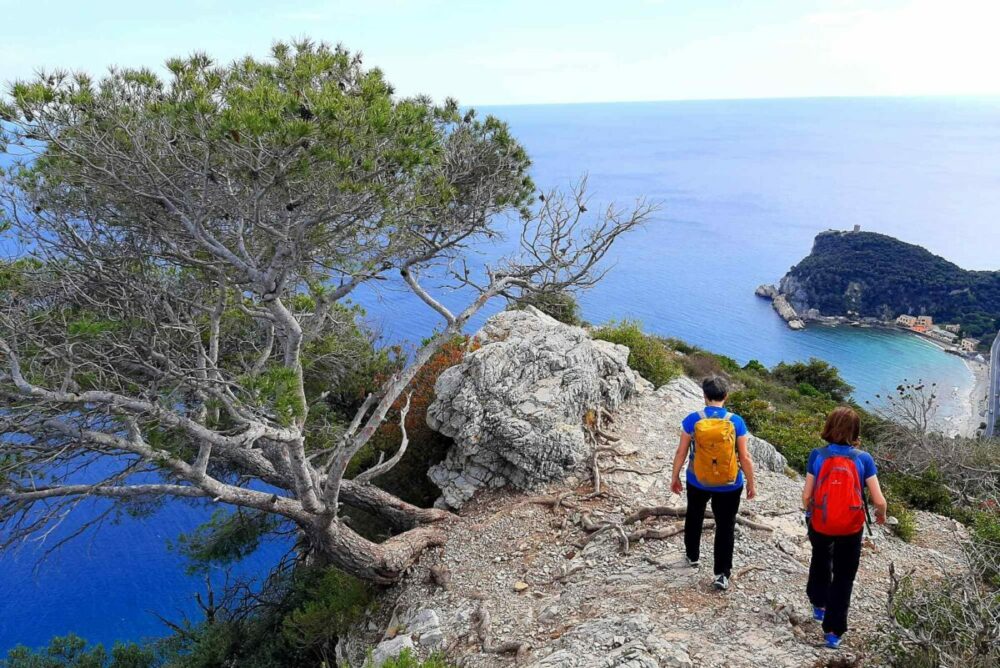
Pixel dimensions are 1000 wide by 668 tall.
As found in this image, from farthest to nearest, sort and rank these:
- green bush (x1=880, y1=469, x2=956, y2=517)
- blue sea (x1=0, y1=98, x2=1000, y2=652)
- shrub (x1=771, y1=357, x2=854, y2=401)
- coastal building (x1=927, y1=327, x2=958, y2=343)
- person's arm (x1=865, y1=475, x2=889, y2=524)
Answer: coastal building (x1=927, y1=327, x2=958, y2=343) < shrub (x1=771, y1=357, x2=854, y2=401) < blue sea (x1=0, y1=98, x2=1000, y2=652) < green bush (x1=880, y1=469, x2=956, y2=517) < person's arm (x1=865, y1=475, x2=889, y2=524)

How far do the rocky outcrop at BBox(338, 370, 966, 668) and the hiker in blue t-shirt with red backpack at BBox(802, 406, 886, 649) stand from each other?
0.40m

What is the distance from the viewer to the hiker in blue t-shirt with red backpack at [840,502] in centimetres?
452

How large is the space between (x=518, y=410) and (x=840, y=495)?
5461 mm

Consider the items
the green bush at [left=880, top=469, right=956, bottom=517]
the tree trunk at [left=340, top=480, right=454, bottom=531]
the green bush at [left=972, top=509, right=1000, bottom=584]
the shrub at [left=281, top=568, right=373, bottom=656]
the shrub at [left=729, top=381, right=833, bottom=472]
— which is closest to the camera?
the green bush at [left=972, top=509, right=1000, bottom=584]

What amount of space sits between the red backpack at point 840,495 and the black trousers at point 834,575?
133 millimetres

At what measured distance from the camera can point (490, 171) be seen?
321 inches

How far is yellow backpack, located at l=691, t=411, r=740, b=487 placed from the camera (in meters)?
5.16

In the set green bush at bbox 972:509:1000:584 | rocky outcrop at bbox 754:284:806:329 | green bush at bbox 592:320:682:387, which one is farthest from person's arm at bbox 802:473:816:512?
rocky outcrop at bbox 754:284:806:329

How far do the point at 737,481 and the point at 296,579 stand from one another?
7.05 metres

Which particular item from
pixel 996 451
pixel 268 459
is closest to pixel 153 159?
pixel 268 459

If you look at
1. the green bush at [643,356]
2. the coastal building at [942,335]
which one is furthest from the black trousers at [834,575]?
the coastal building at [942,335]

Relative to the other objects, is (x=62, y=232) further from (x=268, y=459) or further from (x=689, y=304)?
(x=689, y=304)

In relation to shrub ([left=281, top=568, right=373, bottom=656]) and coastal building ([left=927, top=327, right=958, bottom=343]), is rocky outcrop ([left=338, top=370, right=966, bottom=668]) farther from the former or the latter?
coastal building ([left=927, top=327, right=958, bottom=343])

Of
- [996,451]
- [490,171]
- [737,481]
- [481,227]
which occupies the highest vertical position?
[490,171]
